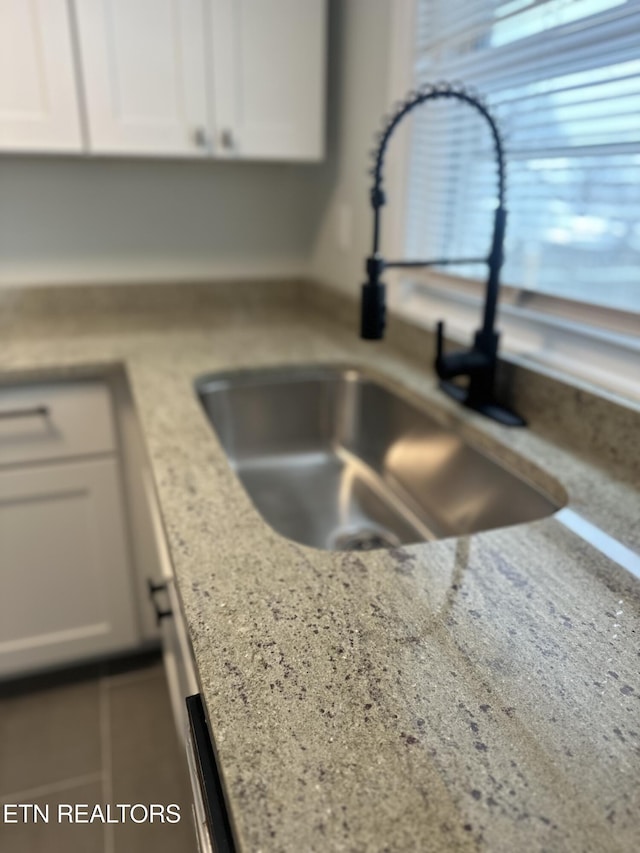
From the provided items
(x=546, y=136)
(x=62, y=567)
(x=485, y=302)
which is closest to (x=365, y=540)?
(x=485, y=302)

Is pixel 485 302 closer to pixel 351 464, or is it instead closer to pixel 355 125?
pixel 351 464

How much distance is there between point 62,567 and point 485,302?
123 centimetres

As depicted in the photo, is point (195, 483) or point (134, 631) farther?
point (134, 631)

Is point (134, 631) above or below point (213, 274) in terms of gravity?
below

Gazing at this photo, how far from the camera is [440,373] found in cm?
108

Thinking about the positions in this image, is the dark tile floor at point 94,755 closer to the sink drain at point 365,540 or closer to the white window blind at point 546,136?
the sink drain at point 365,540

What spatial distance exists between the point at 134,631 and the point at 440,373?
1.16m

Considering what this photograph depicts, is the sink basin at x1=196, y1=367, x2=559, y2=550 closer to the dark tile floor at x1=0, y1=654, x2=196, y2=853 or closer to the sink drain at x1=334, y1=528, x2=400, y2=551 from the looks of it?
the sink drain at x1=334, y1=528, x2=400, y2=551

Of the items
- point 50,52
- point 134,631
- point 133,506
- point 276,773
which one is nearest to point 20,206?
point 50,52

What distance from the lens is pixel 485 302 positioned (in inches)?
41.7

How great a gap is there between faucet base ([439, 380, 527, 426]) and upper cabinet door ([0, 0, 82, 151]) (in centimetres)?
112

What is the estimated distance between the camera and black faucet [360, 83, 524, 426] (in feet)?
3.04

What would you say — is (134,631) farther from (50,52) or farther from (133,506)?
(50,52)

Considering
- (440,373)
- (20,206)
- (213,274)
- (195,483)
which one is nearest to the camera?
(195,483)
